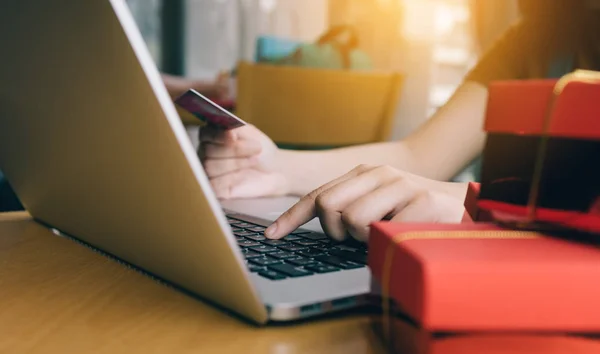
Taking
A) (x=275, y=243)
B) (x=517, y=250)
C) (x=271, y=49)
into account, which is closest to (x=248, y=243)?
(x=275, y=243)

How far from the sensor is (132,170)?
1.27 ft

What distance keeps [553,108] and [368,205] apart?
0.21 m

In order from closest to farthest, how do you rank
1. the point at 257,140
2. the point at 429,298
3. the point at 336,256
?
the point at 429,298 → the point at 336,256 → the point at 257,140

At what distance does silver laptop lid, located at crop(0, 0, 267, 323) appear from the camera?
328 millimetres

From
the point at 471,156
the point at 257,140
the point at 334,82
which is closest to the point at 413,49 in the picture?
the point at 334,82

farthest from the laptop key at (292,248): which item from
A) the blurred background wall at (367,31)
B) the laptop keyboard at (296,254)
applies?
the blurred background wall at (367,31)

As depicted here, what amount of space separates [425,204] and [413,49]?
336cm

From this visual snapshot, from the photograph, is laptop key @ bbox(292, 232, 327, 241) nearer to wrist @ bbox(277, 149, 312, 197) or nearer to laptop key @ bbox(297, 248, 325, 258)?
laptop key @ bbox(297, 248, 325, 258)

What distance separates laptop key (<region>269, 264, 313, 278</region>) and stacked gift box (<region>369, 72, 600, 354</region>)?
0.28 feet

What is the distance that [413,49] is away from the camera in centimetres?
370

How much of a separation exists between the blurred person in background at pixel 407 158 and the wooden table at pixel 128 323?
5.5 inches

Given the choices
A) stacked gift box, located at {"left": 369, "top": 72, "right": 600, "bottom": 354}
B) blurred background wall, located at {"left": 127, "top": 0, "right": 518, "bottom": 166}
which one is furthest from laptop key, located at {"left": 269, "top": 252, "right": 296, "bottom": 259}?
blurred background wall, located at {"left": 127, "top": 0, "right": 518, "bottom": 166}

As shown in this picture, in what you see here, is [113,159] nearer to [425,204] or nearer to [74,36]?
[74,36]

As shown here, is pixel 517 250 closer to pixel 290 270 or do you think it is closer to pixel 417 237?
pixel 417 237
